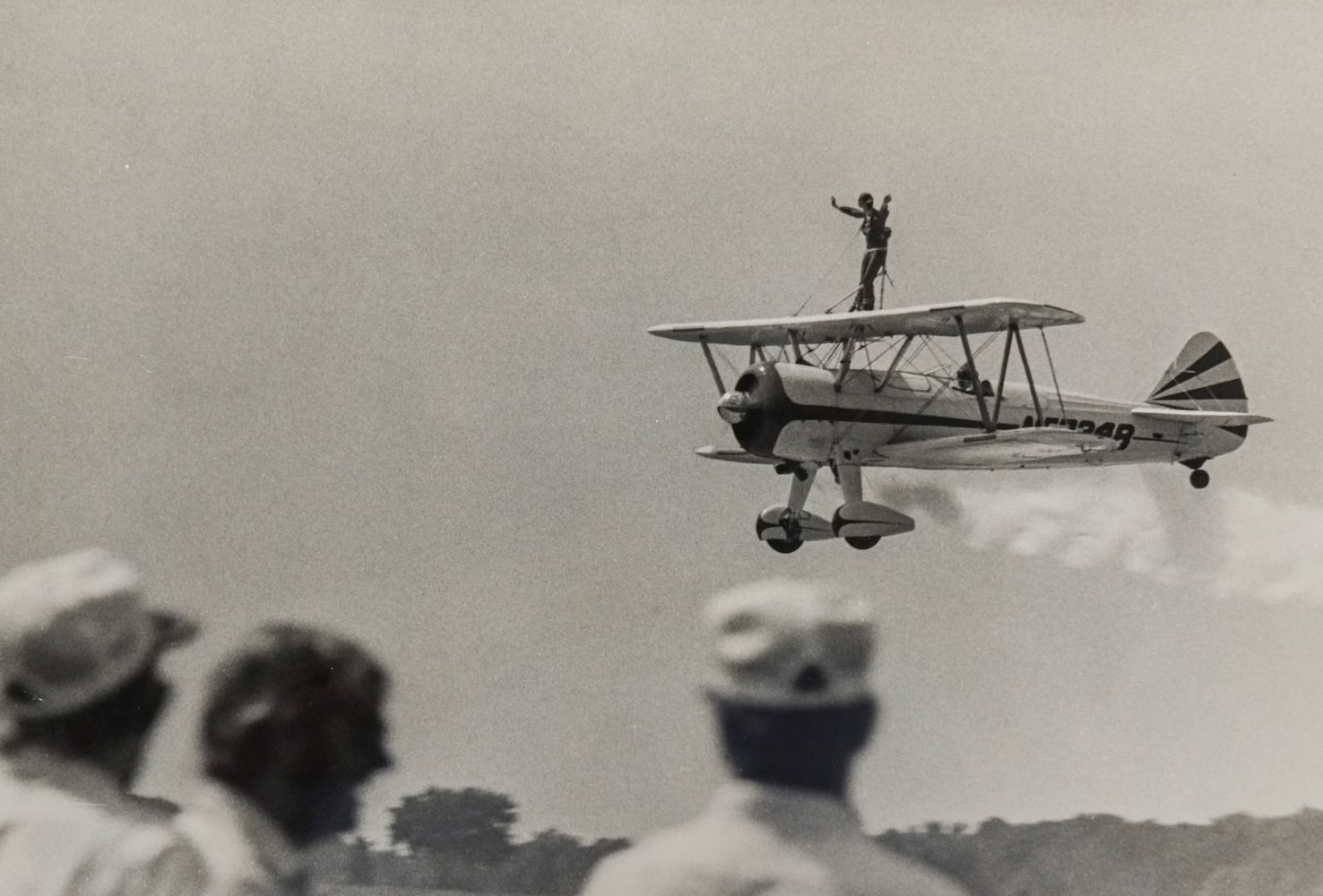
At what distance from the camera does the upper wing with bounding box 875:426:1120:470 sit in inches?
506

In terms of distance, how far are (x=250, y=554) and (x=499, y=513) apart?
Result: 2.21m

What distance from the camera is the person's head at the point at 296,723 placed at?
46.0ft

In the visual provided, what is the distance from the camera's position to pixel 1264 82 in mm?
13656

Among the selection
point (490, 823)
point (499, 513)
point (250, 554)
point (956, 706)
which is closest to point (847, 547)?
point (956, 706)

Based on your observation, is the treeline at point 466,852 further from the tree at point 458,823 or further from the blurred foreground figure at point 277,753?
the blurred foreground figure at point 277,753

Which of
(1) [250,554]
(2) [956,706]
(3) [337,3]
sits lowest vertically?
(2) [956,706]

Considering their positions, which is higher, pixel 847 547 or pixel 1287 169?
pixel 1287 169

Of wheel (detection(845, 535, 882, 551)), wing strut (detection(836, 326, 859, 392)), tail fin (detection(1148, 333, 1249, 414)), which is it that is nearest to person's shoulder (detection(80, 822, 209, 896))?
wheel (detection(845, 535, 882, 551))

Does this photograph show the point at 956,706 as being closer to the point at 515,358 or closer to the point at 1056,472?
the point at 1056,472

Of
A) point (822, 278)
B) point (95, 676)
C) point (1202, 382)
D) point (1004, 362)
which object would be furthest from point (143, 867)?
point (1202, 382)

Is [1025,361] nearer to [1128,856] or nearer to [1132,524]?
[1132,524]

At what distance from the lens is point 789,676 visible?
1392cm

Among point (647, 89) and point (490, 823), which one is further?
point (490, 823)

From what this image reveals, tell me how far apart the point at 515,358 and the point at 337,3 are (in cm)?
328
